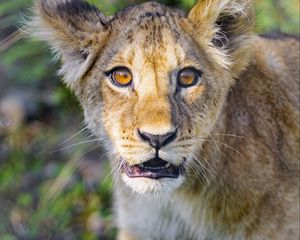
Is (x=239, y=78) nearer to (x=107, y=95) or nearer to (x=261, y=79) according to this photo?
(x=261, y=79)

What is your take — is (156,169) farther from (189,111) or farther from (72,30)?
(72,30)

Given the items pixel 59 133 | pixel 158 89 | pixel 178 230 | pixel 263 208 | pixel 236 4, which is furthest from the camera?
pixel 59 133

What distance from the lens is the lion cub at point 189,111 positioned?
4371 millimetres

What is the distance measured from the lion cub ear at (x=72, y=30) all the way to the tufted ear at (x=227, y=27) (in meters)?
0.56

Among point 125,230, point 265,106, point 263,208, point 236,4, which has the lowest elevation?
point 125,230

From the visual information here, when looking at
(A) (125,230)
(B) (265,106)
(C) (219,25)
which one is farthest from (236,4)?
(A) (125,230)

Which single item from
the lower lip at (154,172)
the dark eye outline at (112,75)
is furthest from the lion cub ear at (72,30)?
→ the lower lip at (154,172)

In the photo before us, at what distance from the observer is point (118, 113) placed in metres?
4.48

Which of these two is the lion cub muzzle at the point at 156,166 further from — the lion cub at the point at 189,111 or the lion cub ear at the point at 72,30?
the lion cub ear at the point at 72,30

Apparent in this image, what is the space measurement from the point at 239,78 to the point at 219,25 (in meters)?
0.48

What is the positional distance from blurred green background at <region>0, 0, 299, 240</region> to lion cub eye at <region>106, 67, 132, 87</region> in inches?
76.1

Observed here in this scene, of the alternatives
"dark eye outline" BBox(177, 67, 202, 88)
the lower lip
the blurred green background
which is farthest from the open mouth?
the blurred green background

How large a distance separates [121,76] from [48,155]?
3.46 m

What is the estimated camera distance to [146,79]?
4.36 meters
